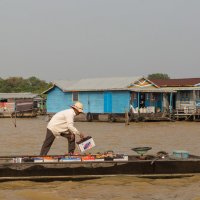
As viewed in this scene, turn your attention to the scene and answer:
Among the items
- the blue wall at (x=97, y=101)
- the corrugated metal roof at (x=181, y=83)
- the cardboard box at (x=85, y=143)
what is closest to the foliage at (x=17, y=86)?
the corrugated metal roof at (x=181, y=83)

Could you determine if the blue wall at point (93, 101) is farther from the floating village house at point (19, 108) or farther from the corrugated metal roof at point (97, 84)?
the floating village house at point (19, 108)

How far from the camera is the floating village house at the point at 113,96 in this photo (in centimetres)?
3288

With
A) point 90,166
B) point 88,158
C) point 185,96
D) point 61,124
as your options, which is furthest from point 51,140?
point 185,96

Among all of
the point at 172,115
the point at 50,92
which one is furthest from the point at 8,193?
the point at 50,92

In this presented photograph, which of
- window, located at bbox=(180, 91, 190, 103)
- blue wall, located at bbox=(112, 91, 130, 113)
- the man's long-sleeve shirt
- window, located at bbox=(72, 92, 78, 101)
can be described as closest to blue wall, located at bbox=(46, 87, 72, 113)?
window, located at bbox=(72, 92, 78, 101)

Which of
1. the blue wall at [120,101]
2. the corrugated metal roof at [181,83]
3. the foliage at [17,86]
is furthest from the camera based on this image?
the foliage at [17,86]

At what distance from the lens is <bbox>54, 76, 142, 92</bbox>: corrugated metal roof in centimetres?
3419

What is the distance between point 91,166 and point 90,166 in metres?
0.02

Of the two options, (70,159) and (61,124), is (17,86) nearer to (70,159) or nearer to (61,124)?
(61,124)

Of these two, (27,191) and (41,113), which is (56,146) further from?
(41,113)

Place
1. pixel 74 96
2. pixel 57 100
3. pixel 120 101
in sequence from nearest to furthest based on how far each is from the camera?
1. pixel 120 101
2. pixel 74 96
3. pixel 57 100

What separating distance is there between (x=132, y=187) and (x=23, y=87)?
70.6 metres

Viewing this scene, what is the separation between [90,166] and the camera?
9.34m

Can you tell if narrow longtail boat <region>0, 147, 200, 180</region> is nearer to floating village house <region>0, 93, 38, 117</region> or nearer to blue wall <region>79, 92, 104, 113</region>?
blue wall <region>79, 92, 104, 113</region>
